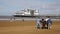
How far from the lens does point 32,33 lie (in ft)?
14.8

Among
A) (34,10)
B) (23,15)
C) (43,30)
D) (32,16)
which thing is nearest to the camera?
(43,30)

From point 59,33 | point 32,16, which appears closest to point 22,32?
point 59,33

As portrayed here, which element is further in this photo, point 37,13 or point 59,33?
point 37,13

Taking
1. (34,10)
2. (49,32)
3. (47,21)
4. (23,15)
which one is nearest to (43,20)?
(47,21)

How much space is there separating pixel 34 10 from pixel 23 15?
1.61 meters

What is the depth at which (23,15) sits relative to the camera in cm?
847

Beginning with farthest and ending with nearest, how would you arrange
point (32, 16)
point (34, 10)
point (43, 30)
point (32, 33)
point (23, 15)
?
point (23, 15), point (32, 16), point (34, 10), point (43, 30), point (32, 33)

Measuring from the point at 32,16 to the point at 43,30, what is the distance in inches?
110

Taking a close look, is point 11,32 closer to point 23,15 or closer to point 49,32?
point 49,32

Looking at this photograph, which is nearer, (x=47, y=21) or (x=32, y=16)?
(x=47, y=21)

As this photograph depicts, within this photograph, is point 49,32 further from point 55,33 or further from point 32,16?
point 32,16

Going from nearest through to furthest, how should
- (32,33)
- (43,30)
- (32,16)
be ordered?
(32,33) < (43,30) < (32,16)

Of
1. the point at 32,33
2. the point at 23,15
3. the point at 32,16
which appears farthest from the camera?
the point at 23,15

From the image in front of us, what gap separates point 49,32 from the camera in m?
4.64
